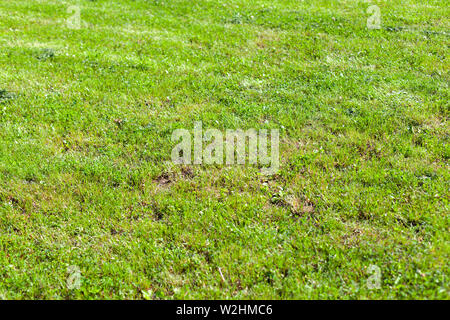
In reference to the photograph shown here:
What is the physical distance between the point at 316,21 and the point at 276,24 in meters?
1.30

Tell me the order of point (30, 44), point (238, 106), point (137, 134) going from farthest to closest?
point (30, 44) < point (238, 106) < point (137, 134)

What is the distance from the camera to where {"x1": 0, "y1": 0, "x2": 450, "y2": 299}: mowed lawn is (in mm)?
5215

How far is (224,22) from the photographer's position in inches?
552

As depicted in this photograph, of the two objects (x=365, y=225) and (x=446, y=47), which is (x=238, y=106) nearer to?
(x=365, y=225)

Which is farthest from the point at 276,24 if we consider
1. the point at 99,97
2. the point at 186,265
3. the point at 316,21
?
the point at 186,265

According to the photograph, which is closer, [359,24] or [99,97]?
[99,97]

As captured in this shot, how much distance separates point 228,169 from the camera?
23.3 ft

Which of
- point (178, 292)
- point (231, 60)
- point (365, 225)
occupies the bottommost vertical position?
point (178, 292)

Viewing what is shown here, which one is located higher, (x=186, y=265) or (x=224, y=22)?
(x=224, y=22)

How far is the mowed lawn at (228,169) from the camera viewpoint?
5.21 m

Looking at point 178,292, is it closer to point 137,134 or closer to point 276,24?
point 137,134
